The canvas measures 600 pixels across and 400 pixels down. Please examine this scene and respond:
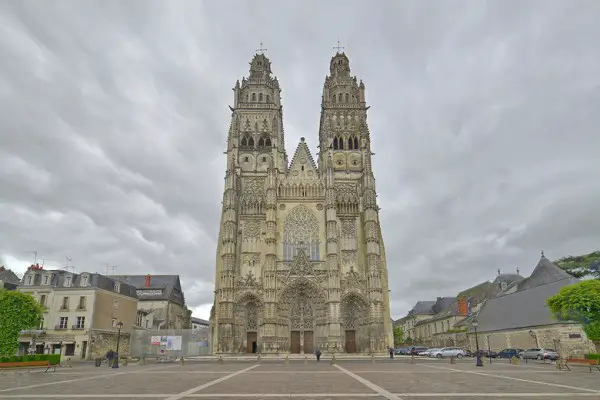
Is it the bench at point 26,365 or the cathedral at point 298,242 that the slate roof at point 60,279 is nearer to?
the cathedral at point 298,242

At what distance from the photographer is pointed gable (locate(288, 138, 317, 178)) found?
49.5 m

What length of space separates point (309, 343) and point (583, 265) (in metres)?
33.1

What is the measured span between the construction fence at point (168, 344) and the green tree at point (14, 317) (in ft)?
29.4

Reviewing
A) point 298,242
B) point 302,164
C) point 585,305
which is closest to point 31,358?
point 298,242

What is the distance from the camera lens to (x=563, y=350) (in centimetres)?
3644

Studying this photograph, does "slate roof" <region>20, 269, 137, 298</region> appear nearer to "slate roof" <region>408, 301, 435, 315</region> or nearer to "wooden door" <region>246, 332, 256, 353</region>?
"wooden door" <region>246, 332, 256, 353</region>

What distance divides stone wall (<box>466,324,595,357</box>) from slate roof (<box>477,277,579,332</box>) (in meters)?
0.65

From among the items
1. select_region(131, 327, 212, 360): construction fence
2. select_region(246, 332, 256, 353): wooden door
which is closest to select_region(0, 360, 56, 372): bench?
select_region(131, 327, 212, 360): construction fence

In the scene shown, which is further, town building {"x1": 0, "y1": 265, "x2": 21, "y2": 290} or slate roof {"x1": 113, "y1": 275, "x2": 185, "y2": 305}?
slate roof {"x1": 113, "y1": 275, "x2": 185, "y2": 305}

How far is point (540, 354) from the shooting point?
3466 cm

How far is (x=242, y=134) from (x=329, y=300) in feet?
75.7

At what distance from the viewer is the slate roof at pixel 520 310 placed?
A: 39938 millimetres

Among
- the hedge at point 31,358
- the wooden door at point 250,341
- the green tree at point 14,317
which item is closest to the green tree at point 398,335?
the wooden door at point 250,341

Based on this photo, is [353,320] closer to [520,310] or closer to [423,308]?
[520,310]
